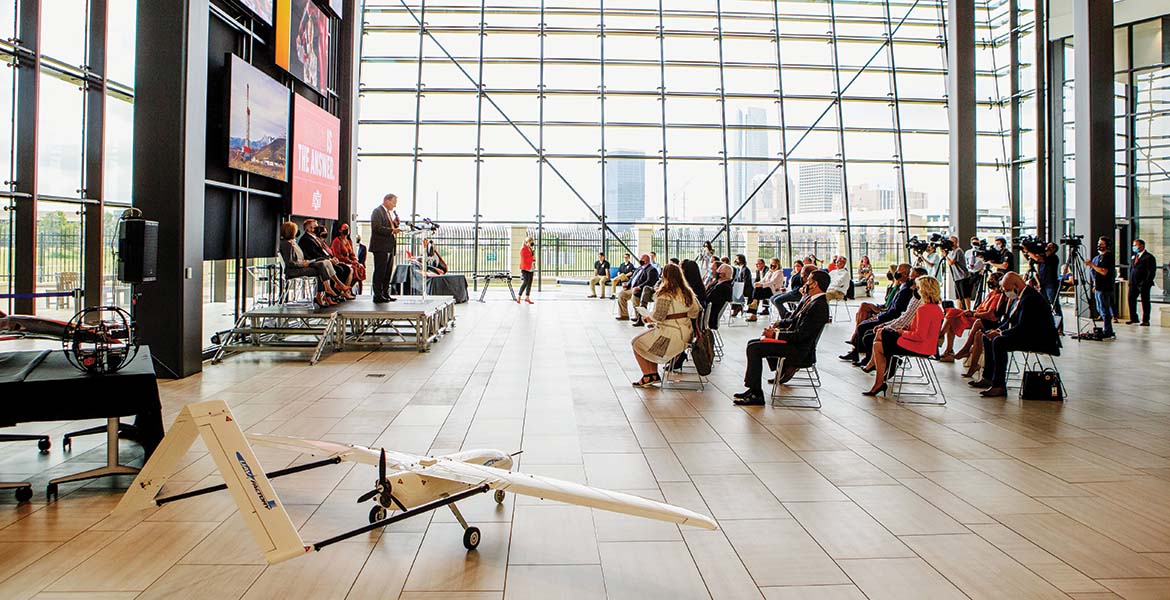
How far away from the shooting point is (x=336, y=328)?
9555mm

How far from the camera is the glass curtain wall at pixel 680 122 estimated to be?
58.8 ft

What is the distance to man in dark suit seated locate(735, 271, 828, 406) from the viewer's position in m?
6.20

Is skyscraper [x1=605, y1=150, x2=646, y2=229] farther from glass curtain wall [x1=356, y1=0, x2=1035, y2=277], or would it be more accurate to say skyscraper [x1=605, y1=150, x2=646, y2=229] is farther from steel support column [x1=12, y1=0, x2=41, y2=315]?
steel support column [x1=12, y1=0, x2=41, y2=315]

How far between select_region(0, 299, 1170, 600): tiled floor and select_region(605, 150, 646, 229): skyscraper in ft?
39.4

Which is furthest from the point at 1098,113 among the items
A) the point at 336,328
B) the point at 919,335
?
the point at 336,328

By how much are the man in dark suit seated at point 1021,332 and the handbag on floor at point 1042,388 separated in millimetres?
170

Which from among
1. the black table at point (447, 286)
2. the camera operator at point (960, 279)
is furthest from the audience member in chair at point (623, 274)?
the camera operator at point (960, 279)

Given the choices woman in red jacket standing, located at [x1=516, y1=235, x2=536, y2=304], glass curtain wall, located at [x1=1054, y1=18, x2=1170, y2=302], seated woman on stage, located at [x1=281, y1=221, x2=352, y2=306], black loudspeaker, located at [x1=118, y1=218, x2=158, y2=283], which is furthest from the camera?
woman in red jacket standing, located at [x1=516, y1=235, x2=536, y2=304]

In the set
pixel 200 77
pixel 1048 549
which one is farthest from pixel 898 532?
pixel 200 77

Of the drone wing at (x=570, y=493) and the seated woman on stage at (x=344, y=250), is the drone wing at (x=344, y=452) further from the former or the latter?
the seated woman on stage at (x=344, y=250)

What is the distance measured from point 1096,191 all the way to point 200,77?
43.0 ft

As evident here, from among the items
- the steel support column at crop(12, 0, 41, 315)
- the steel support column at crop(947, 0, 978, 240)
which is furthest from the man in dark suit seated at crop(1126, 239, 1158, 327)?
the steel support column at crop(12, 0, 41, 315)

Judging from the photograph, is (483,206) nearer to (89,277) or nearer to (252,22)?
(252,22)

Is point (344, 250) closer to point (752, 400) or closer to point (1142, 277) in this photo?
point (752, 400)
